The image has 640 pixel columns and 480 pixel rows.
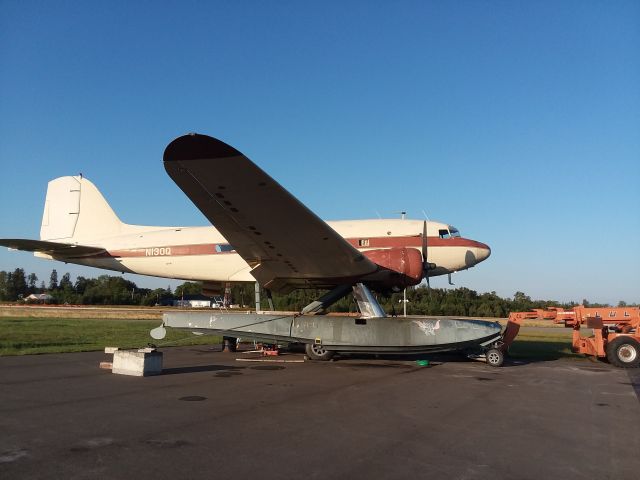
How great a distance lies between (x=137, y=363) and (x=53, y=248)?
981cm

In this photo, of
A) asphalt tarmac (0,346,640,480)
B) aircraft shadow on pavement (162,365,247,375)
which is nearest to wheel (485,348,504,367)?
asphalt tarmac (0,346,640,480)

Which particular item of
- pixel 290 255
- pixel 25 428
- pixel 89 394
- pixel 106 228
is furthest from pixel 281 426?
pixel 106 228

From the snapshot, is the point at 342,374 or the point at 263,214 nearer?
the point at 263,214

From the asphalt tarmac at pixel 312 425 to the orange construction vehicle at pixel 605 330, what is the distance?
3.85 metres

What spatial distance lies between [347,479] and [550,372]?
1063 centimetres

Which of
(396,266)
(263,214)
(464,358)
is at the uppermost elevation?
(263,214)

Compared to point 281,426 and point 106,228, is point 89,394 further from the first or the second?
point 106,228

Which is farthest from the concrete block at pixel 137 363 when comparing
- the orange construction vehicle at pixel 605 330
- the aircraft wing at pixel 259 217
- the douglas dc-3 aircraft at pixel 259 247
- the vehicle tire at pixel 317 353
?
the orange construction vehicle at pixel 605 330

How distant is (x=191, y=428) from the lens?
6.20 metres

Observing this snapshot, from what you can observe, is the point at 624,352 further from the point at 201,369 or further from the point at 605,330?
the point at 201,369

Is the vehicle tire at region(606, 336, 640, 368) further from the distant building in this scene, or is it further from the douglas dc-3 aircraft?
the distant building

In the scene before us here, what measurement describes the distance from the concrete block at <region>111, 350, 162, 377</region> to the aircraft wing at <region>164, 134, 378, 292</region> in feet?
11.4

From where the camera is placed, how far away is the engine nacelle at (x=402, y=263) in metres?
13.8

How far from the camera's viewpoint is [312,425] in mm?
6523
